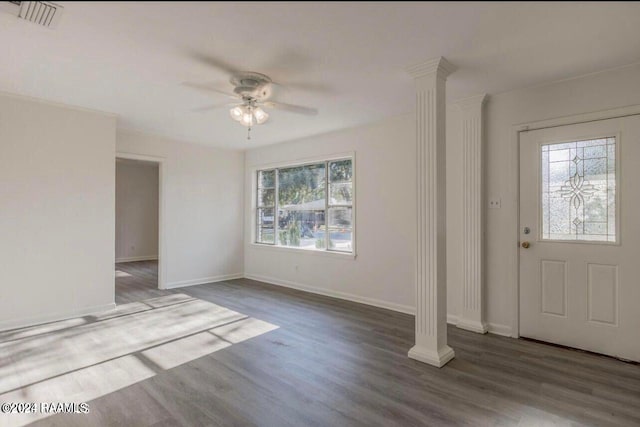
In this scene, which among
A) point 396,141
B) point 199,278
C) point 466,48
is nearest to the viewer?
point 466,48

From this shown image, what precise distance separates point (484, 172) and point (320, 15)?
100 inches

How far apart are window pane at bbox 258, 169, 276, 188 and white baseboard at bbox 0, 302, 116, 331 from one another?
10.7 ft

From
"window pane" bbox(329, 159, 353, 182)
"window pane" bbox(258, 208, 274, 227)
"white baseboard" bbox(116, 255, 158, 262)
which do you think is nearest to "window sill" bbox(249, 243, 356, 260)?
"window pane" bbox(258, 208, 274, 227)

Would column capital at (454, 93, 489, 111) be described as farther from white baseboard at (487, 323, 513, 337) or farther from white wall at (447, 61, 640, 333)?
white baseboard at (487, 323, 513, 337)

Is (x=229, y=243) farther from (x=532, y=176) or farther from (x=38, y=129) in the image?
(x=532, y=176)

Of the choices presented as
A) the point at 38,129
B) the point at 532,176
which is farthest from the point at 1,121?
the point at 532,176

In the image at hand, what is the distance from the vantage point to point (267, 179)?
22.0 ft

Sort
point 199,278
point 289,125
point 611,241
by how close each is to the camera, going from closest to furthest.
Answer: point 611,241 → point 289,125 → point 199,278

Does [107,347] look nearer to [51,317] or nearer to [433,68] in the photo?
[51,317]

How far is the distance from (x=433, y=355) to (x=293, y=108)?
299 cm

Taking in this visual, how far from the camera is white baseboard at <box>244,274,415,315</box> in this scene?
4512mm

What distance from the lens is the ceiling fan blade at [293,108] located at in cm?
376

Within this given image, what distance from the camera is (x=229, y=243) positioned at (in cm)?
672

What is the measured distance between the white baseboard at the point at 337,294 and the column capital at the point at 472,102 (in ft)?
8.17
